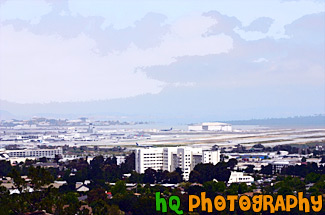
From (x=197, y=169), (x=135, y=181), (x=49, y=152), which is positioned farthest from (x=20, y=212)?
(x=49, y=152)

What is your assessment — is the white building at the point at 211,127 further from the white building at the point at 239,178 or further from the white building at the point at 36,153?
the white building at the point at 239,178

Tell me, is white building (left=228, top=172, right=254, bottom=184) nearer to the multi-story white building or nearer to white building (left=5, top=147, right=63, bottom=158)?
the multi-story white building

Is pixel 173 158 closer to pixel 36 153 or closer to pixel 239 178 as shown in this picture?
pixel 239 178

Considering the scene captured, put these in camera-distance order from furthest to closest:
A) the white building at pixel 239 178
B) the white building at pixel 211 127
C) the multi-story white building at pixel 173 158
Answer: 1. the white building at pixel 211 127
2. the multi-story white building at pixel 173 158
3. the white building at pixel 239 178

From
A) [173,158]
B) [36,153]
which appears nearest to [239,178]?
[173,158]

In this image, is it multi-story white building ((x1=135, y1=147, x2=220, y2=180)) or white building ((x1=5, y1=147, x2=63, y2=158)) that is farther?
white building ((x1=5, y1=147, x2=63, y2=158))

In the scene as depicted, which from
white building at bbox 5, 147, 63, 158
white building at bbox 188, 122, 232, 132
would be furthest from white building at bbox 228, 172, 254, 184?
white building at bbox 188, 122, 232, 132

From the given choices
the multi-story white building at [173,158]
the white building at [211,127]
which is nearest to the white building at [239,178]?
the multi-story white building at [173,158]

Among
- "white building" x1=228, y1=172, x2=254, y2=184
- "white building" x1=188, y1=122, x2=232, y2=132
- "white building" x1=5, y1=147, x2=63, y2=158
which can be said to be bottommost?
"white building" x1=228, y1=172, x2=254, y2=184
